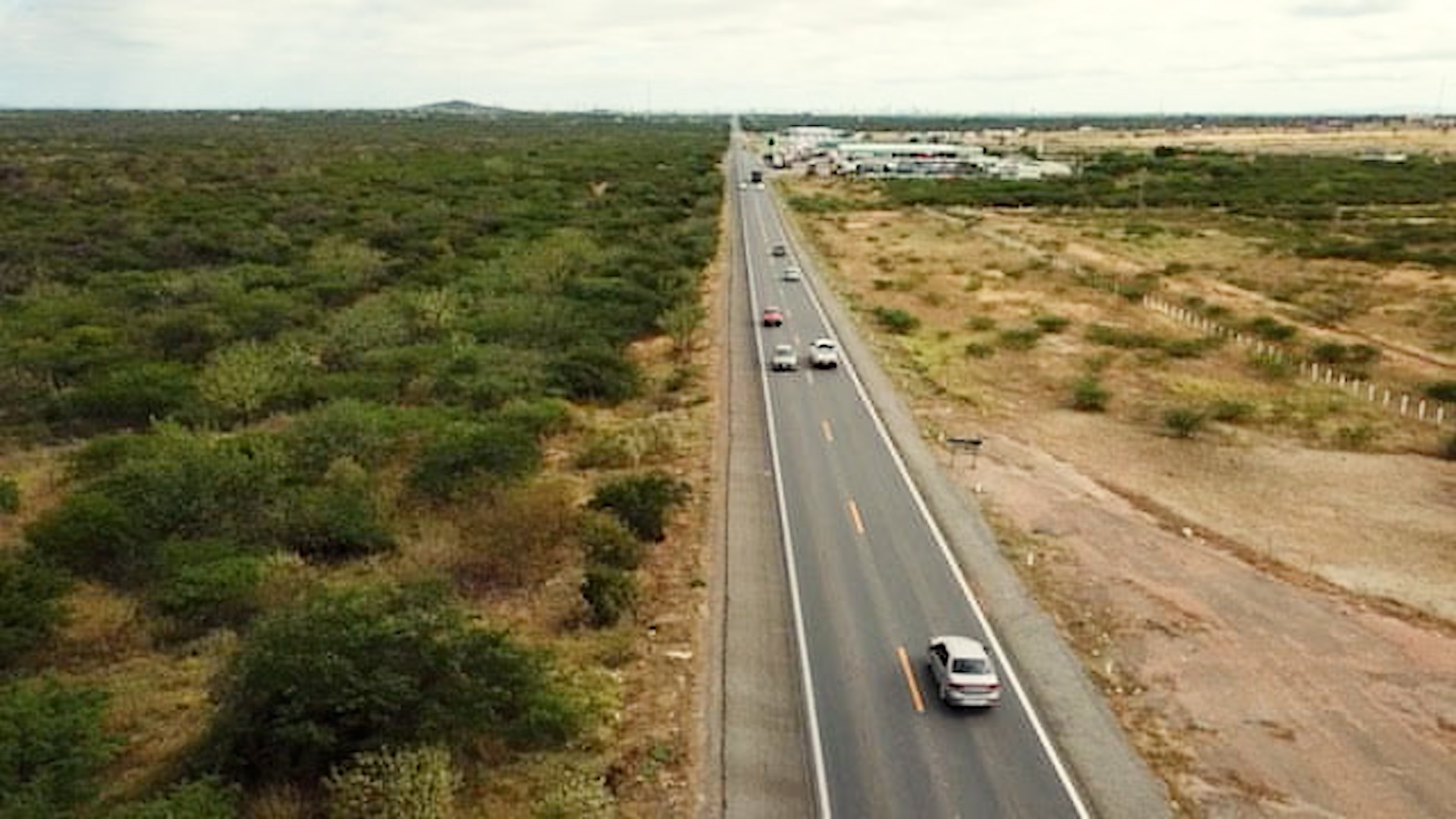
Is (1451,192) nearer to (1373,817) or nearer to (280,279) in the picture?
(280,279)

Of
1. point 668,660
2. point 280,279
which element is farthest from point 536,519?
point 280,279

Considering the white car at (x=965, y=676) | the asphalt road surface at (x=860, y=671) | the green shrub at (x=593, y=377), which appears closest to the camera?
the asphalt road surface at (x=860, y=671)

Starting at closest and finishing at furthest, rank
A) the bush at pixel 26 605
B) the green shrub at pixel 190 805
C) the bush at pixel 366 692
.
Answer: the green shrub at pixel 190 805 < the bush at pixel 366 692 < the bush at pixel 26 605

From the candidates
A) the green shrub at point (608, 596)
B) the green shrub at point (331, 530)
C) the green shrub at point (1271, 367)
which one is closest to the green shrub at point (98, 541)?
the green shrub at point (331, 530)

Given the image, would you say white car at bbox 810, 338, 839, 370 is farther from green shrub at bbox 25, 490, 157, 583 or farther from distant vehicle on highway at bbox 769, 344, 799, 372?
green shrub at bbox 25, 490, 157, 583

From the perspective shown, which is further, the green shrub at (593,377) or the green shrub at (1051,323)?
the green shrub at (1051,323)

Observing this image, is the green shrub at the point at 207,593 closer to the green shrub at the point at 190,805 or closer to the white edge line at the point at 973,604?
the green shrub at the point at 190,805
